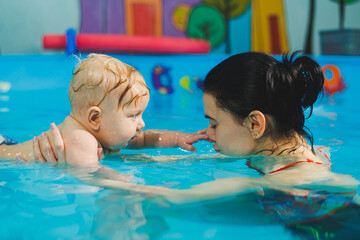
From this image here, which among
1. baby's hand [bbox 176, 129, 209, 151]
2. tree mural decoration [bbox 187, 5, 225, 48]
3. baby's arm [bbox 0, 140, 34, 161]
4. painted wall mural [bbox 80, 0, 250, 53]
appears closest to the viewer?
baby's arm [bbox 0, 140, 34, 161]

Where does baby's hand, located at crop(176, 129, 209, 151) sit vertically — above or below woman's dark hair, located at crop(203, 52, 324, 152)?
below

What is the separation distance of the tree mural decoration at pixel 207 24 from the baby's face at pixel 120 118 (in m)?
5.99

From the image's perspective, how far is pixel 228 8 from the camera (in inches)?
317

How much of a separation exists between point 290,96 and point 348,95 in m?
3.48

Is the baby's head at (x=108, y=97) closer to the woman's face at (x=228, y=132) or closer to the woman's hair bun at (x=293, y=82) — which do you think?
the woman's face at (x=228, y=132)

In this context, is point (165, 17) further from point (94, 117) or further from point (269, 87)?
point (269, 87)

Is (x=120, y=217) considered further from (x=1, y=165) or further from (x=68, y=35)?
(x=68, y=35)

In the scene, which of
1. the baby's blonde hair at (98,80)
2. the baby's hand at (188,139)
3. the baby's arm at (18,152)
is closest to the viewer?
the baby's blonde hair at (98,80)

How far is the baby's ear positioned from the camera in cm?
212

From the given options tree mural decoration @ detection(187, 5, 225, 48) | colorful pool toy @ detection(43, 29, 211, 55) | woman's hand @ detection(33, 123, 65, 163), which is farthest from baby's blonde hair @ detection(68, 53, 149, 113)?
tree mural decoration @ detection(187, 5, 225, 48)

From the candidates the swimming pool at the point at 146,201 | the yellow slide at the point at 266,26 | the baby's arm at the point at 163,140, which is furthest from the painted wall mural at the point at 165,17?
the baby's arm at the point at 163,140

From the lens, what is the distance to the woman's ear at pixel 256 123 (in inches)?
74.5

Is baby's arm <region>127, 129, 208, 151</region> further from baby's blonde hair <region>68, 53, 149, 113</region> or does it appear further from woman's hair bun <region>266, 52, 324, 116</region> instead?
woman's hair bun <region>266, 52, 324, 116</region>

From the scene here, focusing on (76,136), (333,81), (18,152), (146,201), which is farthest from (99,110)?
(333,81)
